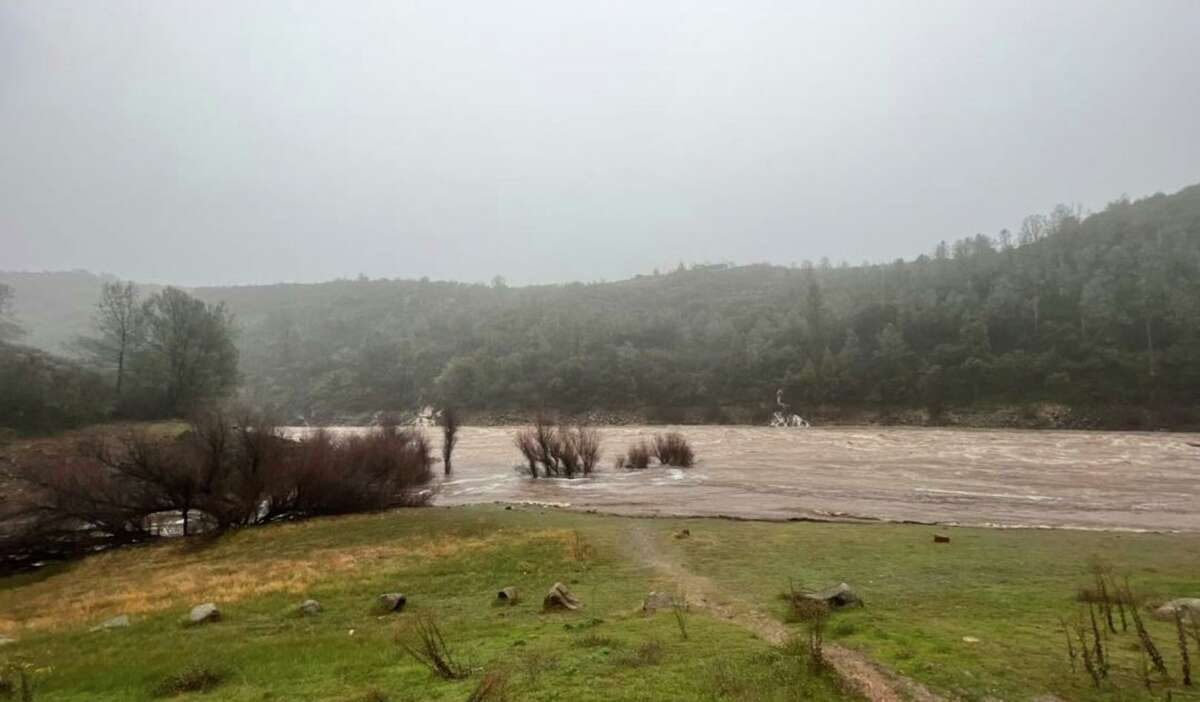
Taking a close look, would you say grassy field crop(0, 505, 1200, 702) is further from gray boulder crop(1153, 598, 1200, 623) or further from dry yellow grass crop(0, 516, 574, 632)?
gray boulder crop(1153, 598, 1200, 623)

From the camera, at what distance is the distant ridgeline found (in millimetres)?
115625

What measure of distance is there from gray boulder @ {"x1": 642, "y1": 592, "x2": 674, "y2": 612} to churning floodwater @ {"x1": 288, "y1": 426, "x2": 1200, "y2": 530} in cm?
1504

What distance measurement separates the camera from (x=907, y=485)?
36.6 meters

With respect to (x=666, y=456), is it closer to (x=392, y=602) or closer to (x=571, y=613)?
(x=392, y=602)

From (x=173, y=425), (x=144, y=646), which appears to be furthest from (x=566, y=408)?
(x=144, y=646)

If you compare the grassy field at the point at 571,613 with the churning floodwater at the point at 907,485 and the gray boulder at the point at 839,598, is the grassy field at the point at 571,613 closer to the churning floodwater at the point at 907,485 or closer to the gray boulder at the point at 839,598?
the gray boulder at the point at 839,598

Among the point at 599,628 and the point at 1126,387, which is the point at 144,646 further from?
the point at 1126,387

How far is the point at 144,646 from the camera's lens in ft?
43.4

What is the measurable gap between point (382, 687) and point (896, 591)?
10.2 meters

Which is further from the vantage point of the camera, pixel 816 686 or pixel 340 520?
pixel 340 520

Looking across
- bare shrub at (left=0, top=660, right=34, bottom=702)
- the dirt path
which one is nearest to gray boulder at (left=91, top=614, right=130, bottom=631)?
bare shrub at (left=0, top=660, right=34, bottom=702)

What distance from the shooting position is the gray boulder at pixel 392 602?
14.7 meters

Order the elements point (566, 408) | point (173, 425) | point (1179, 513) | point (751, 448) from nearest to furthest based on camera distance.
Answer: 1. point (1179, 513)
2. point (173, 425)
3. point (751, 448)
4. point (566, 408)

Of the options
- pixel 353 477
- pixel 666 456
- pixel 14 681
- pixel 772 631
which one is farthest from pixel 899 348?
pixel 14 681
